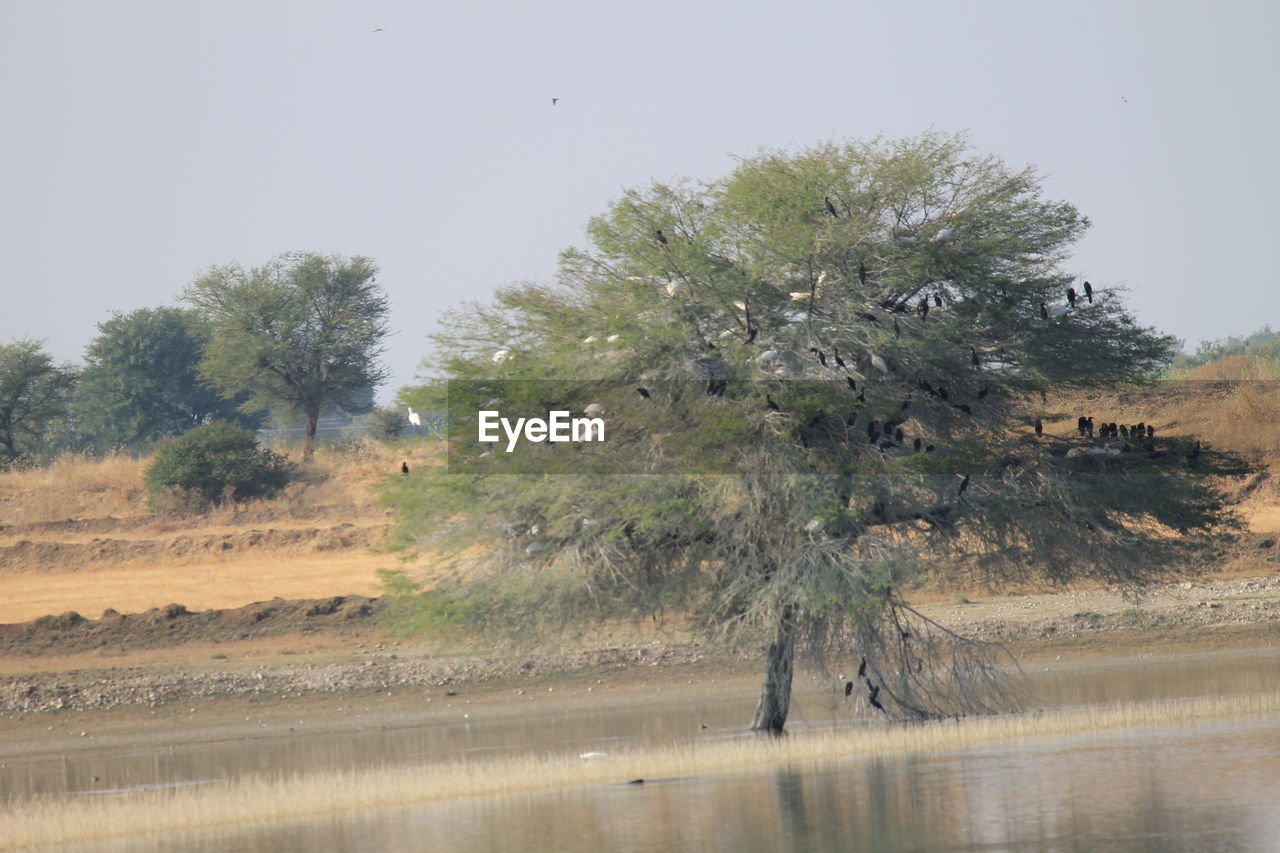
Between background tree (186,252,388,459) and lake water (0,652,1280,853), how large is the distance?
43.3 meters

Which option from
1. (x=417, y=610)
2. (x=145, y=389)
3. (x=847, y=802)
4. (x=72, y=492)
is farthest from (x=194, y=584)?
(x=145, y=389)

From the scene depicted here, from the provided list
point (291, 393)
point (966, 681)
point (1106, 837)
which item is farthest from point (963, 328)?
point (291, 393)

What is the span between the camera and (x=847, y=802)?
55.0 ft

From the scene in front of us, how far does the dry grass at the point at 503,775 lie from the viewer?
699 inches

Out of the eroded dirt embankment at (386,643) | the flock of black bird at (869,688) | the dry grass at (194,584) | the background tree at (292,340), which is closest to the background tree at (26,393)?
the background tree at (292,340)

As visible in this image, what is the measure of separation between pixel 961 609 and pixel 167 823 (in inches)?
782

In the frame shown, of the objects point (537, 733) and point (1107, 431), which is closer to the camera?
point (1107, 431)

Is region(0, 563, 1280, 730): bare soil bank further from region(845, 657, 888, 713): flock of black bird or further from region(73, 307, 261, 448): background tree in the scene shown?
region(73, 307, 261, 448): background tree

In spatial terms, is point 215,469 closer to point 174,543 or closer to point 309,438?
point 174,543

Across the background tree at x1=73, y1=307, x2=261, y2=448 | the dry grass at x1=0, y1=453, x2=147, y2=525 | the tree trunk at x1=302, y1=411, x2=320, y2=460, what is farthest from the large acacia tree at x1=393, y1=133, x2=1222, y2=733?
the background tree at x1=73, y1=307, x2=261, y2=448

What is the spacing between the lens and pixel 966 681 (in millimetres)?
22141

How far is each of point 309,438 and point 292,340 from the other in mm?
7681

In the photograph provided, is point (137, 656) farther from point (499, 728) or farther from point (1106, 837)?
point (1106, 837)

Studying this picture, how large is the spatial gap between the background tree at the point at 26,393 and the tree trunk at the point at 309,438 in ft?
41.6
